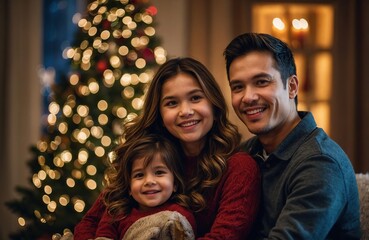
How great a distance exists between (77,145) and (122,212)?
1.59 meters

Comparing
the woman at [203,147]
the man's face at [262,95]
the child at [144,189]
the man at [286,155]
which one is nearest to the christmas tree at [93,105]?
the woman at [203,147]

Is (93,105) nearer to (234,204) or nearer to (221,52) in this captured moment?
(221,52)

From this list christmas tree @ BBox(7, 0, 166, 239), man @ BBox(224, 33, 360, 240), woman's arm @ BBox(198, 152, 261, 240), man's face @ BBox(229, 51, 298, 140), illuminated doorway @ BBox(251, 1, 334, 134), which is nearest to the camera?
man @ BBox(224, 33, 360, 240)

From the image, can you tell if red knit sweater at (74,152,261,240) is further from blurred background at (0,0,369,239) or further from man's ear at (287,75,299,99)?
blurred background at (0,0,369,239)

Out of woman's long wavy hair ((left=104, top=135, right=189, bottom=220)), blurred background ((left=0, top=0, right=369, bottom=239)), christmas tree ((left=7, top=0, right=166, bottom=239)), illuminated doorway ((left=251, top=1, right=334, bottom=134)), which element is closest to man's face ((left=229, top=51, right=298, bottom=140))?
woman's long wavy hair ((left=104, top=135, right=189, bottom=220))

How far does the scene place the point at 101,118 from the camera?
374 centimetres

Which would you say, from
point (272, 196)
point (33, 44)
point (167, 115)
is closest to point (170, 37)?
point (33, 44)

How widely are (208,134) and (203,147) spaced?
0.20ft

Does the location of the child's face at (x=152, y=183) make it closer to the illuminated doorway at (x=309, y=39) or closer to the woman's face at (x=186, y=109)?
the woman's face at (x=186, y=109)

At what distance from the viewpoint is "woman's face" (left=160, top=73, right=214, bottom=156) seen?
2.24m

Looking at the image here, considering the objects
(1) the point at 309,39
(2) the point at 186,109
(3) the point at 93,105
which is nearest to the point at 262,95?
(2) the point at 186,109

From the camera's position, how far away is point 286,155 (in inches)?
79.3

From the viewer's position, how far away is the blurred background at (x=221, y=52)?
16.6ft

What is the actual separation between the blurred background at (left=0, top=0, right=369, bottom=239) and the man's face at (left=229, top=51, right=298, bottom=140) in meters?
2.73
